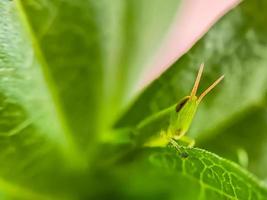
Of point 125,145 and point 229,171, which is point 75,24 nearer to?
point 125,145

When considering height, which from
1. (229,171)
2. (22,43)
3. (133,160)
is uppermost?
(22,43)

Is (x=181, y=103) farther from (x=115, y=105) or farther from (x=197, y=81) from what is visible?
(x=115, y=105)

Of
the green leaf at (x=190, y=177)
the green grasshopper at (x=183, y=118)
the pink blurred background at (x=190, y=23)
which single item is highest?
the pink blurred background at (x=190, y=23)

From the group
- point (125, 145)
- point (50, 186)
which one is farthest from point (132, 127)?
point (50, 186)

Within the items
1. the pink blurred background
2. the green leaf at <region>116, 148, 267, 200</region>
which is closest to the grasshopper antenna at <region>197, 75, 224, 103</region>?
the green leaf at <region>116, 148, 267, 200</region>

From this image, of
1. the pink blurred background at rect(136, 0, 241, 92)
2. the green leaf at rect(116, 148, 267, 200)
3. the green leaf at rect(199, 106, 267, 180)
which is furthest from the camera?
the pink blurred background at rect(136, 0, 241, 92)

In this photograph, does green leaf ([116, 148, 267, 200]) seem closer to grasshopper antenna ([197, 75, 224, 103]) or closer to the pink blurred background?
grasshopper antenna ([197, 75, 224, 103])

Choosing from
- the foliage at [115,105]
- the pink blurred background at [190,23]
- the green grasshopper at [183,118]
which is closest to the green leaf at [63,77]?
the foliage at [115,105]

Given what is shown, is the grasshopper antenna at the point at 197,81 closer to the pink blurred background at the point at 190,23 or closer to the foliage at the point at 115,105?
the foliage at the point at 115,105
